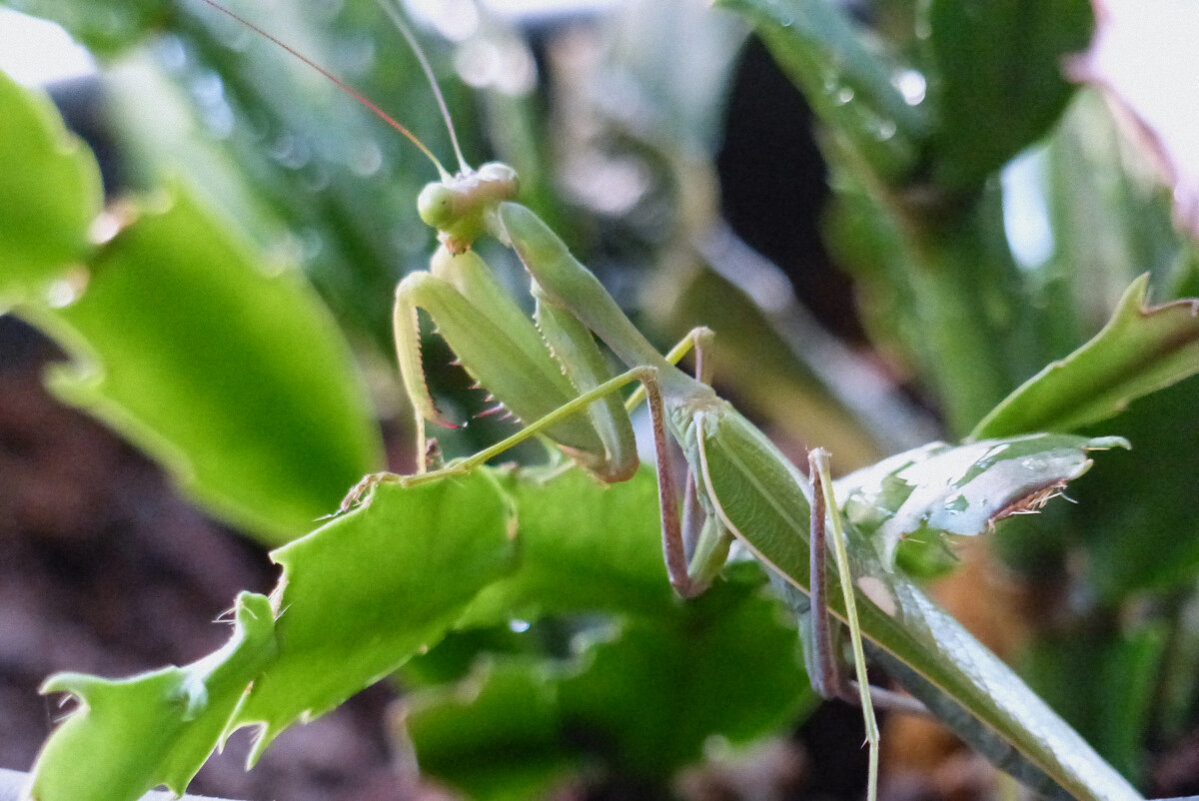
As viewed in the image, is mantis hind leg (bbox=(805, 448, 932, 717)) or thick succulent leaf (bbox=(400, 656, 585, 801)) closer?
mantis hind leg (bbox=(805, 448, 932, 717))

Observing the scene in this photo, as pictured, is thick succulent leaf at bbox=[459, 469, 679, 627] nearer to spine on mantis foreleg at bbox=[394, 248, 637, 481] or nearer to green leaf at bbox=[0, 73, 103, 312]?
spine on mantis foreleg at bbox=[394, 248, 637, 481]

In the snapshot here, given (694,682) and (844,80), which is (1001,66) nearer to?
(844,80)

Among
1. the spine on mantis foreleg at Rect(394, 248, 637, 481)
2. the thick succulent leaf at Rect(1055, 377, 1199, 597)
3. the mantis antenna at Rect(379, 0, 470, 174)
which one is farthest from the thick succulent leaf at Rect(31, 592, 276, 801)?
the thick succulent leaf at Rect(1055, 377, 1199, 597)

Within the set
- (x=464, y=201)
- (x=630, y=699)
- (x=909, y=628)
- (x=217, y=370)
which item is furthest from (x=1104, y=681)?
(x=217, y=370)

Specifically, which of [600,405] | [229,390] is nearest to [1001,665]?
[600,405]

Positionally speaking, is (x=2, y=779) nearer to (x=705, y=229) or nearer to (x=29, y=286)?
(x=29, y=286)

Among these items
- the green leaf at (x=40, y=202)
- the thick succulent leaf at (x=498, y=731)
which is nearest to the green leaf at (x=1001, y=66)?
the thick succulent leaf at (x=498, y=731)

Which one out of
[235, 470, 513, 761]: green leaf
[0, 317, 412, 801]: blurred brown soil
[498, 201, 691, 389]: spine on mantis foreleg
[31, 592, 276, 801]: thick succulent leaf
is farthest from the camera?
[0, 317, 412, 801]: blurred brown soil
